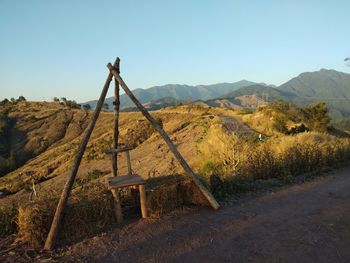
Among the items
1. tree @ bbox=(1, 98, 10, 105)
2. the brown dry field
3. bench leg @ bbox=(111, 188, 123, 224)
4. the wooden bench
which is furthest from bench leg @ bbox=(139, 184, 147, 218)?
tree @ bbox=(1, 98, 10, 105)

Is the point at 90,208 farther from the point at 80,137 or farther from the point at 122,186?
the point at 80,137

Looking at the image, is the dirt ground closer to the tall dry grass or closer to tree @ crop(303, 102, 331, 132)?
the tall dry grass

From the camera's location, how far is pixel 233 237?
539 centimetres

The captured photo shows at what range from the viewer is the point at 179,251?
4961 millimetres

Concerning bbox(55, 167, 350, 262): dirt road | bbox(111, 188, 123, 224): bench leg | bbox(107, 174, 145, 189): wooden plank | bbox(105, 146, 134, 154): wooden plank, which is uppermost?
bbox(105, 146, 134, 154): wooden plank

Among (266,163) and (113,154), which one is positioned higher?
(113,154)

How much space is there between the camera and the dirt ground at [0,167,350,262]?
15.8 feet

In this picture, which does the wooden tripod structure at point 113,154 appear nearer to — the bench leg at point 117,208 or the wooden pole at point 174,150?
the wooden pole at point 174,150

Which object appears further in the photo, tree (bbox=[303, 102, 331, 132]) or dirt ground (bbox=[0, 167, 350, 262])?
tree (bbox=[303, 102, 331, 132])

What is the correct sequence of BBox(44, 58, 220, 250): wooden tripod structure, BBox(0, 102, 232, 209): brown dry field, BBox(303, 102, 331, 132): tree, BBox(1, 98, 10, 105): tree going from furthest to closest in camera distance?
BBox(1, 98, 10, 105): tree < BBox(303, 102, 331, 132): tree < BBox(0, 102, 232, 209): brown dry field < BBox(44, 58, 220, 250): wooden tripod structure

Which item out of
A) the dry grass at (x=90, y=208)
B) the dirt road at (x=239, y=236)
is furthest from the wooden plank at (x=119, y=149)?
the dirt road at (x=239, y=236)

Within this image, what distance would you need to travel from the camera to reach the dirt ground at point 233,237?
4.81 meters

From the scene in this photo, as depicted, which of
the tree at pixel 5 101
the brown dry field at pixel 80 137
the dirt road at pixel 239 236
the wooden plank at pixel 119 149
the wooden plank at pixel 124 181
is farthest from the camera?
the tree at pixel 5 101

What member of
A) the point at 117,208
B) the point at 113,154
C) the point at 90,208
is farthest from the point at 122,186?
the point at 113,154
